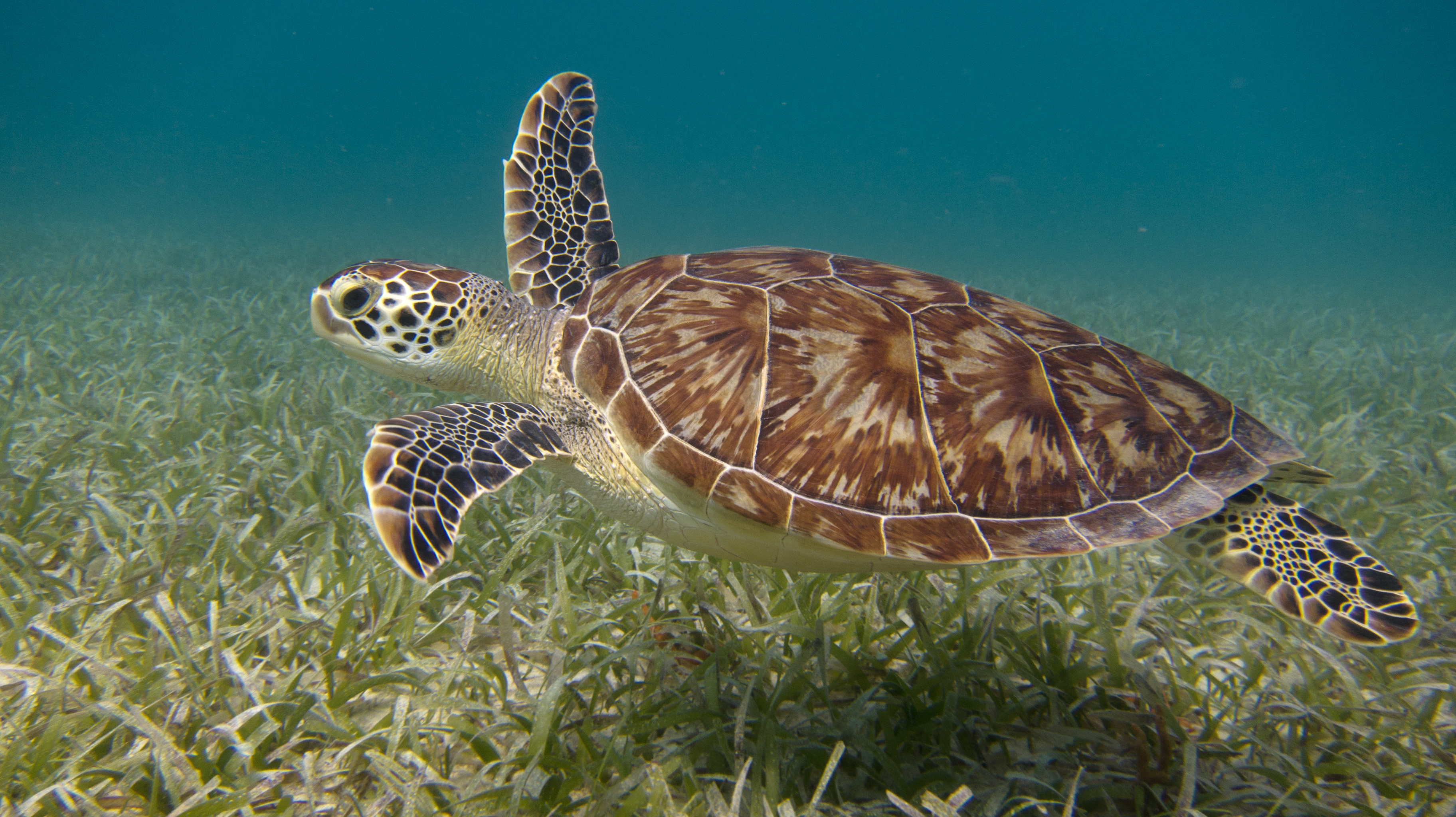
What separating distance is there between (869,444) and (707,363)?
485mm

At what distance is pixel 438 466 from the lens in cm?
138

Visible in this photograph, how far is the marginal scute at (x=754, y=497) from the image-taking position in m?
1.39

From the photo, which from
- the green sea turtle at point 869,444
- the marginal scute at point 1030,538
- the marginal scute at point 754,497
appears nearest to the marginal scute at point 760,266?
the green sea turtle at point 869,444

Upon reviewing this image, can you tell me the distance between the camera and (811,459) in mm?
1461

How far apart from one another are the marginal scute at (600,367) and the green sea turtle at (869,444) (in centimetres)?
1

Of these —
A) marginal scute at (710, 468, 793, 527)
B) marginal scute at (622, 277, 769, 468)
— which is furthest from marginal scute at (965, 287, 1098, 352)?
marginal scute at (710, 468, 793, 527)

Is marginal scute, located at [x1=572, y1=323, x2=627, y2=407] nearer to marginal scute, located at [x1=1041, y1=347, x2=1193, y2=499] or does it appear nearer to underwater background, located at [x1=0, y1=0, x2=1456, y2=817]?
underwater background, located at [x1=0, y1=0, x2=1456, y2=817]

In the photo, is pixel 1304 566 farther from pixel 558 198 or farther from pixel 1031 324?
pixel 558 198

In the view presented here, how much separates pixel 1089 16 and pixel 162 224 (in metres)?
91.9

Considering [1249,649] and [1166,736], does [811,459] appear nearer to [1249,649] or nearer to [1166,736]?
[1166,736]

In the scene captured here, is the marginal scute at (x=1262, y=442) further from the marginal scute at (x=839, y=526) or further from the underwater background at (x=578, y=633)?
the marginal scute at (x=839, y=526)

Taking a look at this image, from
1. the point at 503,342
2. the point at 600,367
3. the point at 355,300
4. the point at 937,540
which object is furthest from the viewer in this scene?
the point at 503,342

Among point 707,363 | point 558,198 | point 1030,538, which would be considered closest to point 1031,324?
point 1030,538

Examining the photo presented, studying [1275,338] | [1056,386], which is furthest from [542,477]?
[1275,338]
